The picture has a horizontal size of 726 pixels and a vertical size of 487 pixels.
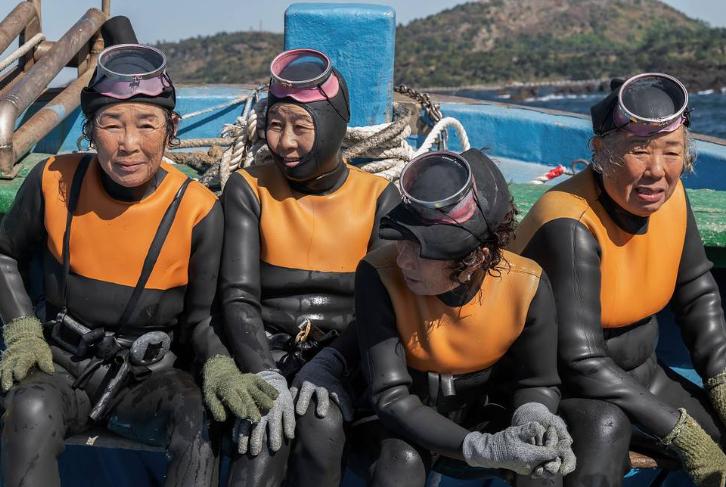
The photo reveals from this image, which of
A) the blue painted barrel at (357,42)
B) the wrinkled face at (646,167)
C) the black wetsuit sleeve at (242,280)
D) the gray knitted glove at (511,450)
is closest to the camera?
the gray knitted glove at (511,450)

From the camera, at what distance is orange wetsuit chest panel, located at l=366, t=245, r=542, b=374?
2.85 metres

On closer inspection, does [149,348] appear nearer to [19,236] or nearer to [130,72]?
[19,236]

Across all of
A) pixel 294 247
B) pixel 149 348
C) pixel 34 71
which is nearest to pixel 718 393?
pixel 294 247

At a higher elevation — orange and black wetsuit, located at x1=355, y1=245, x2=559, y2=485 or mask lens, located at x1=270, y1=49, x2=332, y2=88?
mask lens, located at x1=270, y1=49, x2=332, y2=88

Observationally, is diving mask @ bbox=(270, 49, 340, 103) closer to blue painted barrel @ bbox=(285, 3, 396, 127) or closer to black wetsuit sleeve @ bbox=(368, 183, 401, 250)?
black wetsuit sleeve @ bbox=(368, 183, 401, 250)

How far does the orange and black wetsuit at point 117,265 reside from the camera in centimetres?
307

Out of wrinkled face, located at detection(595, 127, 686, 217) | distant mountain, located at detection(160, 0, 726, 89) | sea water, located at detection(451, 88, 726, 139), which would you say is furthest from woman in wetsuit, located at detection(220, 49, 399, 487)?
distant mountain, located at detection(160, 0, 726, 89)

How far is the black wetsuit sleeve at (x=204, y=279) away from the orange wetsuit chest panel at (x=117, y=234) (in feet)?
0.11

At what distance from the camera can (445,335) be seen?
9.41 ft

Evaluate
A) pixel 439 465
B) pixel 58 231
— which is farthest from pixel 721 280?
pixel 58 231

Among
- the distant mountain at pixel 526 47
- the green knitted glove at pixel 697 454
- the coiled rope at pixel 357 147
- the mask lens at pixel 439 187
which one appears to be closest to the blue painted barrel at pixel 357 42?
the coiled rope at pixel 357 147

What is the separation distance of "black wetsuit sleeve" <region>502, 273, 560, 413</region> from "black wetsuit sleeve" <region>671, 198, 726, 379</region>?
59cm

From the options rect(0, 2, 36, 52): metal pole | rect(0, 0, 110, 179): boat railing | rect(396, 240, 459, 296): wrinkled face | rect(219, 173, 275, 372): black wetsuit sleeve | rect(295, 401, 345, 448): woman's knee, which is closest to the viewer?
rect(396, 240, 459, 296): wrinkled face

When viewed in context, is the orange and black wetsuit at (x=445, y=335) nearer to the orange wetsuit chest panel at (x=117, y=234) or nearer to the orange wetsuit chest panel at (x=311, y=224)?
the orange wetsuit chest panel at (x=311, y=224)
